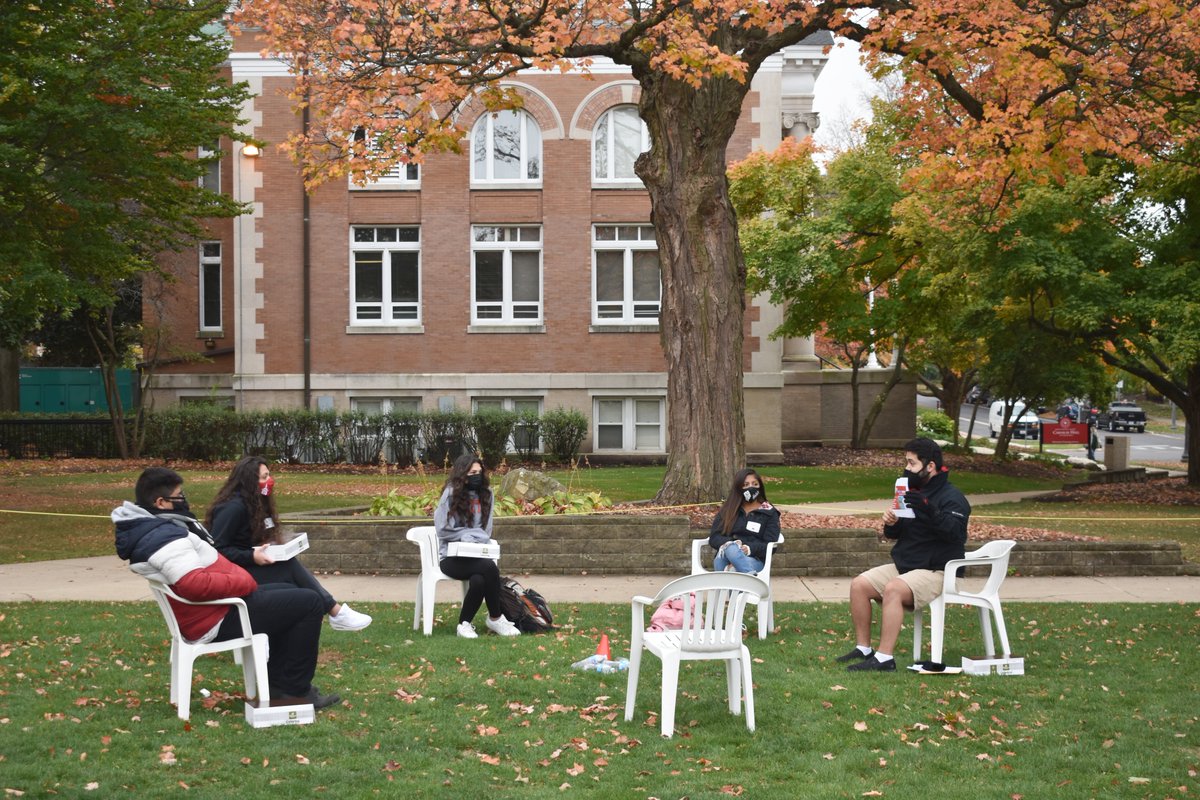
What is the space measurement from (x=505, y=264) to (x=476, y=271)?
0.76m

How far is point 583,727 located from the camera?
7434 millimetres

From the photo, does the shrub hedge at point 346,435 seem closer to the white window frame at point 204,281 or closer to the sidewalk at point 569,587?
the white window frame at point 204,281

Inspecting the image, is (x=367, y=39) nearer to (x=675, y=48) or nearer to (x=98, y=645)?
(x=675, y=48)

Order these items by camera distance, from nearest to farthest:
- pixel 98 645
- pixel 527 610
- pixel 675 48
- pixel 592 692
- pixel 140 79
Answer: pixel 592 692 < pixel 98 645 < pixel 527 610 < pixel 675 48 < pixel 140 79

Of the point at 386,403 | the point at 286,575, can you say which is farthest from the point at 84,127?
the point at 386,403

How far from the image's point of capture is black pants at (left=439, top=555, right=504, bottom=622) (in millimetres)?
10211

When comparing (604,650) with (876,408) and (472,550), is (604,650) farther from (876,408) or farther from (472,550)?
(876,408)

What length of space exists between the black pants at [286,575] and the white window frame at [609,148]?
24172 millimetres

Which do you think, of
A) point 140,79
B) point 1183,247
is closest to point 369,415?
point 140,79

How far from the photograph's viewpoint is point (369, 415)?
3062 centimetres

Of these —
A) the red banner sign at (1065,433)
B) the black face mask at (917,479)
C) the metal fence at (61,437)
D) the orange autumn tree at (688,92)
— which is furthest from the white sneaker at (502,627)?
the red banner sign at (1065,433)

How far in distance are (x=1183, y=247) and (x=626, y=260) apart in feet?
41.8

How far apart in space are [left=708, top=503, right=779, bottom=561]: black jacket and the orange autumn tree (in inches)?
209

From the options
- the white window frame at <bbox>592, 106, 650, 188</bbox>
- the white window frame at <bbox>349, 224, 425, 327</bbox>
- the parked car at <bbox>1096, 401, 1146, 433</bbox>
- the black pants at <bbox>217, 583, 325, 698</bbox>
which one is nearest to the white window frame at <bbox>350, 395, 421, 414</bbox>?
the white window frame at <bbox>349, 224, 425, 327</bbox>
